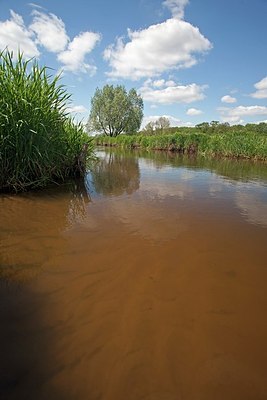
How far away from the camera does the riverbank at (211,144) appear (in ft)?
57.4

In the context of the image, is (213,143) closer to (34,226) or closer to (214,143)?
(214,143)

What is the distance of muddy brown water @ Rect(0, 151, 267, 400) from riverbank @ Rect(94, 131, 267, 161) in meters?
12.0

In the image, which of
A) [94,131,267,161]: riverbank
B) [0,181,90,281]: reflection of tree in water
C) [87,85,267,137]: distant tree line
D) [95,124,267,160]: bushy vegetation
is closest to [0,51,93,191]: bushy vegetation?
[0,181,90,281]: reflection of tree in water

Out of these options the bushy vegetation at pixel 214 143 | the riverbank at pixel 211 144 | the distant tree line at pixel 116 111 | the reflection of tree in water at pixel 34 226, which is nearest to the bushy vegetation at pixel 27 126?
the reflection of tree in water at pixel 34 226

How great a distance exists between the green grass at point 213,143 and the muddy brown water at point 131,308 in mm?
16043

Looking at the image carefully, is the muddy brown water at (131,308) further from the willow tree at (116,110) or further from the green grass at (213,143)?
the willow tree at (116,110)

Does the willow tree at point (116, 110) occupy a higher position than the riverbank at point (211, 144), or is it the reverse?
the willow tree at point (116, 110)

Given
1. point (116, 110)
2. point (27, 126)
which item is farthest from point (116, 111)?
point (27, 126)

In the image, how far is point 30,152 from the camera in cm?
448

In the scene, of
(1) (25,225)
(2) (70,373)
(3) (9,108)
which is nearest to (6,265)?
(1) (25,225)

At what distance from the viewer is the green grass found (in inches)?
689

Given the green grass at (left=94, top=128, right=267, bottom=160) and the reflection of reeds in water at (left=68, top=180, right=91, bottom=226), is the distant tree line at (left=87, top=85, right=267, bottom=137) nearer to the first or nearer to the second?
the green grass at (left=94, top=128, right=267, bottom=160)

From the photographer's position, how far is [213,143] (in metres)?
20.5

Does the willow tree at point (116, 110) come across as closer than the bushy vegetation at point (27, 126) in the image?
No
